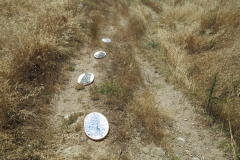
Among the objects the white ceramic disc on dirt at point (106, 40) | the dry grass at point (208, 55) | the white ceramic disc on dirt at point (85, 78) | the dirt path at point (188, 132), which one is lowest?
the white ceramic disc on dirt at point (106, 40)

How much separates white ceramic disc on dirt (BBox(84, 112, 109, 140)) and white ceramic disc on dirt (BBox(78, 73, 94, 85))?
36.6 inches

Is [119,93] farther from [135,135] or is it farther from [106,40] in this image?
[106,40]

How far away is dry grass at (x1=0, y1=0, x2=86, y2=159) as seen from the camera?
2141 mm

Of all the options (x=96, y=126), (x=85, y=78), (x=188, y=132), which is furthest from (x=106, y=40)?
(x=188, y=132)

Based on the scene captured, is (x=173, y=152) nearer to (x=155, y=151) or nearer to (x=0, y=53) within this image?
(x=155, y=151)

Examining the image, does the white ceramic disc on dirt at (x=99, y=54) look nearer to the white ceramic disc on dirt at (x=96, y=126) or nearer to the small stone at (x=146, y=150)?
the white ceramic disc on dirt at (x=96, y=126)

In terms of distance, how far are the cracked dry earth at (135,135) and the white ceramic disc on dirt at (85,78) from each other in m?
0.11

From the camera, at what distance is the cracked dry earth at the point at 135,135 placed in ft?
7.38

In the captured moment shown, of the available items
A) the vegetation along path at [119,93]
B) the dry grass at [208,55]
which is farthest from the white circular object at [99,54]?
the dry grass at [208,55]

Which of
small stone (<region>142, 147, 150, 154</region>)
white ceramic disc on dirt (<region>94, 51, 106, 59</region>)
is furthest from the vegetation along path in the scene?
white ceramic disc on dirt (<region>94, 51, 106, 59</region>)

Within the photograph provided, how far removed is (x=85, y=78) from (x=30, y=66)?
1.13m

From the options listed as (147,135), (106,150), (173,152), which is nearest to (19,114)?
(106,150)

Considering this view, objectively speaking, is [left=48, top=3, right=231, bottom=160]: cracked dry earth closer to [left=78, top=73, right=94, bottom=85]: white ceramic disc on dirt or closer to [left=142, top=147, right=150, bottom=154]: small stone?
[left=142, top=147, right=150, bottom=154]: small stone

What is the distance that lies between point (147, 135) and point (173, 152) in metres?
0.45
